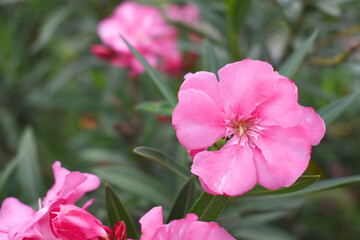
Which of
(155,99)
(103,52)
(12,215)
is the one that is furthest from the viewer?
(155,99)

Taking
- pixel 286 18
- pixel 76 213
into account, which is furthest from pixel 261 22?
pixel 76 213

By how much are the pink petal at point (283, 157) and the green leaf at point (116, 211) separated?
25 centimetres

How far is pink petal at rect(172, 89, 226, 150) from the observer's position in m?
0.56

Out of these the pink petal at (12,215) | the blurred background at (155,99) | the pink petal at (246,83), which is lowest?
the blurred background at (155,99)

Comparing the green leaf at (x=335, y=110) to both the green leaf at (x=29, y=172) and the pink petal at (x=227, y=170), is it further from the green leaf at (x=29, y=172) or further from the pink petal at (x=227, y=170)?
the green leaf at (x=29, y=172)

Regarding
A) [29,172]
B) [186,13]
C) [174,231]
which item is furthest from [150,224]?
[186,13]

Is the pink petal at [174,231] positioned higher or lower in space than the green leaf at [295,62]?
higher

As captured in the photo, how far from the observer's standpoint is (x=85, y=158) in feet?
5.08

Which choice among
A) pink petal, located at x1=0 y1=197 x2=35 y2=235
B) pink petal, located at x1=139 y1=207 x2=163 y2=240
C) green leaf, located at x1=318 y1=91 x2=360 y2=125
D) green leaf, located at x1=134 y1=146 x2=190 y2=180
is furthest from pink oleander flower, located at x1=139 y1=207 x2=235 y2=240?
green leaf, located at x1=318 y1=91 x2=360 y2=125

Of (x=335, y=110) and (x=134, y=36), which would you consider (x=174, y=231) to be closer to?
(x=335, y=110)

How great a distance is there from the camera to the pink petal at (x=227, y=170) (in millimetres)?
542

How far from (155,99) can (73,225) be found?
111 centimetres

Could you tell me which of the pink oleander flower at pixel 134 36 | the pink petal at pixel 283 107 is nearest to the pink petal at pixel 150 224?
the pink petal at pixel 283 107

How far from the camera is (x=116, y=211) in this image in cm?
69
